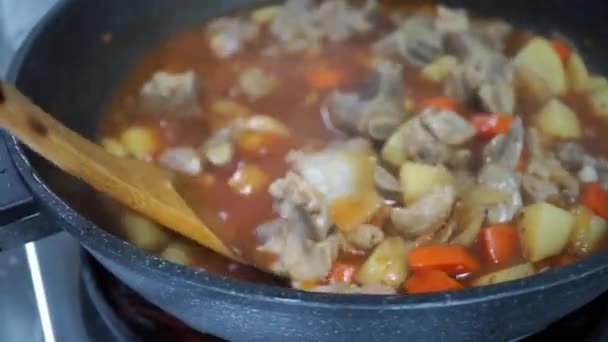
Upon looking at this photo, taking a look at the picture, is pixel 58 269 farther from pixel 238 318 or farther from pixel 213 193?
pixel 238 318

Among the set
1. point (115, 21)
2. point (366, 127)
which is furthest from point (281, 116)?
point (115, 21)

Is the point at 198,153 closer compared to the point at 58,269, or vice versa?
the point at 58,269

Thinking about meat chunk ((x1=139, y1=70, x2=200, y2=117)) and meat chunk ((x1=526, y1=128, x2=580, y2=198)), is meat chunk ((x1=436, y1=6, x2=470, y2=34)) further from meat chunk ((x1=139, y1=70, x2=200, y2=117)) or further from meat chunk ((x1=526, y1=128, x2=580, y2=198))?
meat chunk ((x1=139, y1=70, x2=200, y2=117))

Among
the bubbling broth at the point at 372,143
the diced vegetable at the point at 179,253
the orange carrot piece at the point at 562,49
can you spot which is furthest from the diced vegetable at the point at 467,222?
the orange carrot piece at the point at 562,49

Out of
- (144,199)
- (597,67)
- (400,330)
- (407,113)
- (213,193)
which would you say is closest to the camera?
(400,330)

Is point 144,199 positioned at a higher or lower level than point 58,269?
higher

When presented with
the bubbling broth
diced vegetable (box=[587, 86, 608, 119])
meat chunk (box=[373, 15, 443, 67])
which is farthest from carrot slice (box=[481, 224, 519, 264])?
meat chunk (box=[373, 15, 443, 67])

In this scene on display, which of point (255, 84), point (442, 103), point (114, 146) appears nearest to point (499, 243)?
point (442, 103)

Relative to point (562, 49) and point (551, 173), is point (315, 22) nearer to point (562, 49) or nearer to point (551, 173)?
point (562, 49)
